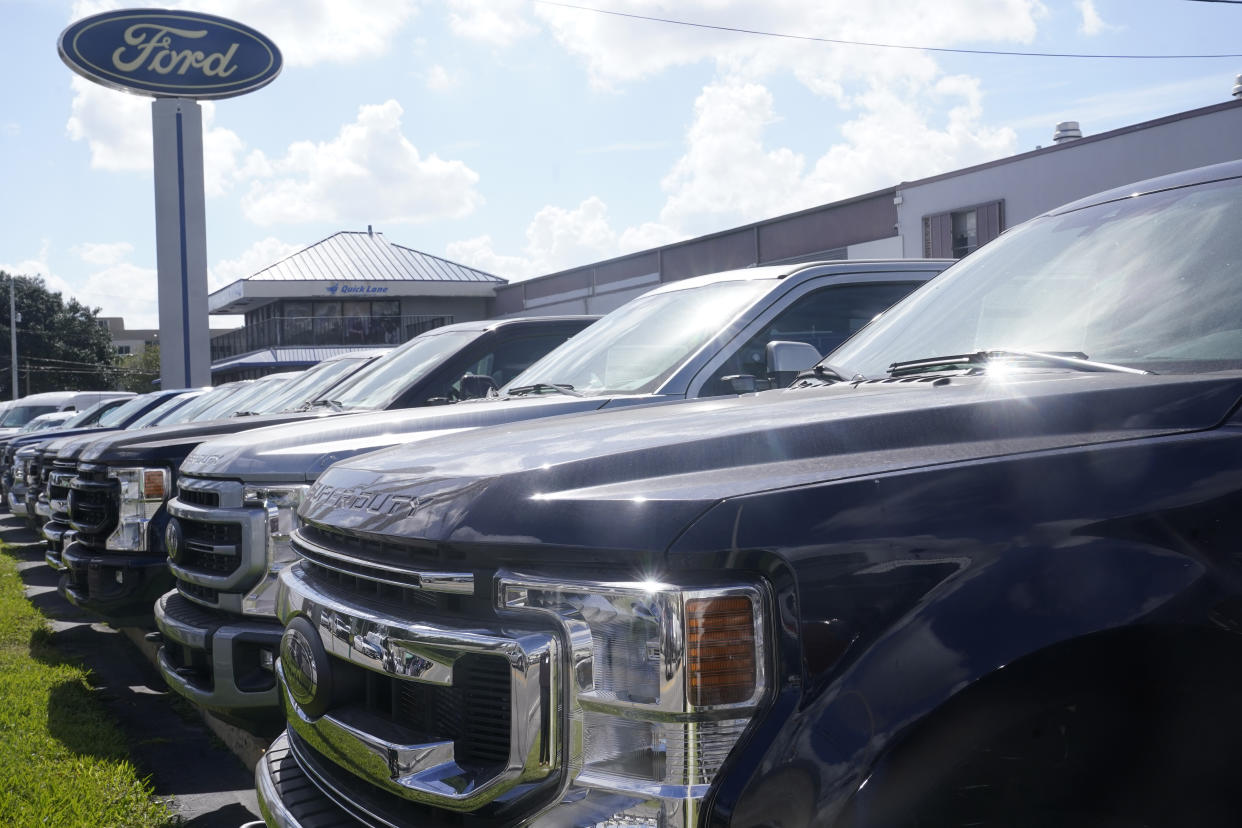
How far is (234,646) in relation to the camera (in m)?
4.35

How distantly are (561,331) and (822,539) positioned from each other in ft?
17.4

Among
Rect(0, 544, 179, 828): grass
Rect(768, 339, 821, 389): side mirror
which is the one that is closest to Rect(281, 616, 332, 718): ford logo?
Rect(768, 339, 821, 389): side mirror

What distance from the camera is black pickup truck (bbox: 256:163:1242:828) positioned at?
5.31 feet

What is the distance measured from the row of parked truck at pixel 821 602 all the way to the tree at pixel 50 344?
7960cm

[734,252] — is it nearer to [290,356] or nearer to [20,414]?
[20,414]

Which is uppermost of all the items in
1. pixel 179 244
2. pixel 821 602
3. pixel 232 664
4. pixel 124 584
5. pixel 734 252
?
pixel 734 252

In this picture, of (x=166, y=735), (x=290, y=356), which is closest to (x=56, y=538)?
(x=166, y=735)

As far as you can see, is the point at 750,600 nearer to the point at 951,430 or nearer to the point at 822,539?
the point at 822,539

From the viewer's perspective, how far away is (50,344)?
7412 cm

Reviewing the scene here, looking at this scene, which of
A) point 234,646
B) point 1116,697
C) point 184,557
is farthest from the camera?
point 184,557

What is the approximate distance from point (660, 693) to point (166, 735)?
15.5ft

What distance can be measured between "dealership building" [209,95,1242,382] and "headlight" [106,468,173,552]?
1259cm

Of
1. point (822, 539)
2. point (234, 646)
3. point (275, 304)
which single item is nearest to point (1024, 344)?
point (822, 539)

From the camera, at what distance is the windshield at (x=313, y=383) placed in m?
7.92
